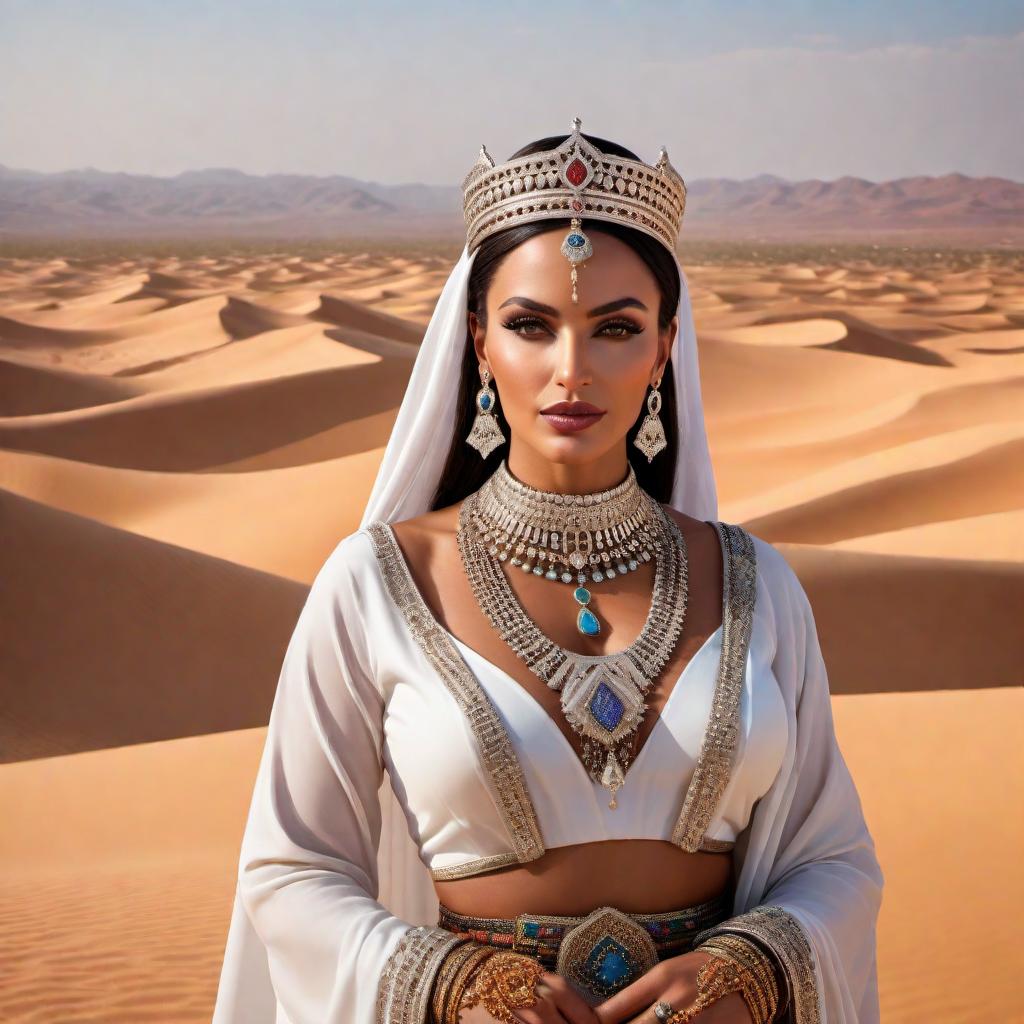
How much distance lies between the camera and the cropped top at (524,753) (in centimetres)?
203

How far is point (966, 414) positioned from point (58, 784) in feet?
47.5

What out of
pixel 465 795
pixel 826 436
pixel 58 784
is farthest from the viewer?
pixel 826 436

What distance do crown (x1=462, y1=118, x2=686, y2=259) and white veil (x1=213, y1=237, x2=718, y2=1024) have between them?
0.11m

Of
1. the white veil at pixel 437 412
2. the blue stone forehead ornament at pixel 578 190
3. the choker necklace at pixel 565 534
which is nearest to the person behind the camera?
the blue stone forehead ornament at pixel 578 190

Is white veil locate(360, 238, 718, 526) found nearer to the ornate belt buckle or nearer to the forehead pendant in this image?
the forehead pendant

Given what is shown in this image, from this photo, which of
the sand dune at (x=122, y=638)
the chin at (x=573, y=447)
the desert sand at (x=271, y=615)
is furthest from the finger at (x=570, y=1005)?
the sand dune at (x=122, y=638)

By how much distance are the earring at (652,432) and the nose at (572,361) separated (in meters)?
0.32

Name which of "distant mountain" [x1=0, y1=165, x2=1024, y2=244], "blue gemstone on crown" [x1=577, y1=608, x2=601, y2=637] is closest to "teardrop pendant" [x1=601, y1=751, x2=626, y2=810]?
"blue gemstone on crown" [x1=577, y1=608, x2=601, y2=637]

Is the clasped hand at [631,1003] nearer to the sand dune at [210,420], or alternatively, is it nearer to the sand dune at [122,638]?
the sand dune at [122,638]

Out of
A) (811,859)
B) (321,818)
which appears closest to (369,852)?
(321,818)

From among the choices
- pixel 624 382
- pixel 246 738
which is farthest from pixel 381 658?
pixel 246 738

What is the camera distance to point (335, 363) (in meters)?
21.6

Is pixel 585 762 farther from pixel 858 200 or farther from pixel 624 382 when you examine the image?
pixel 858 200

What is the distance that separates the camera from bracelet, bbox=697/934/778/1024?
1.99m
